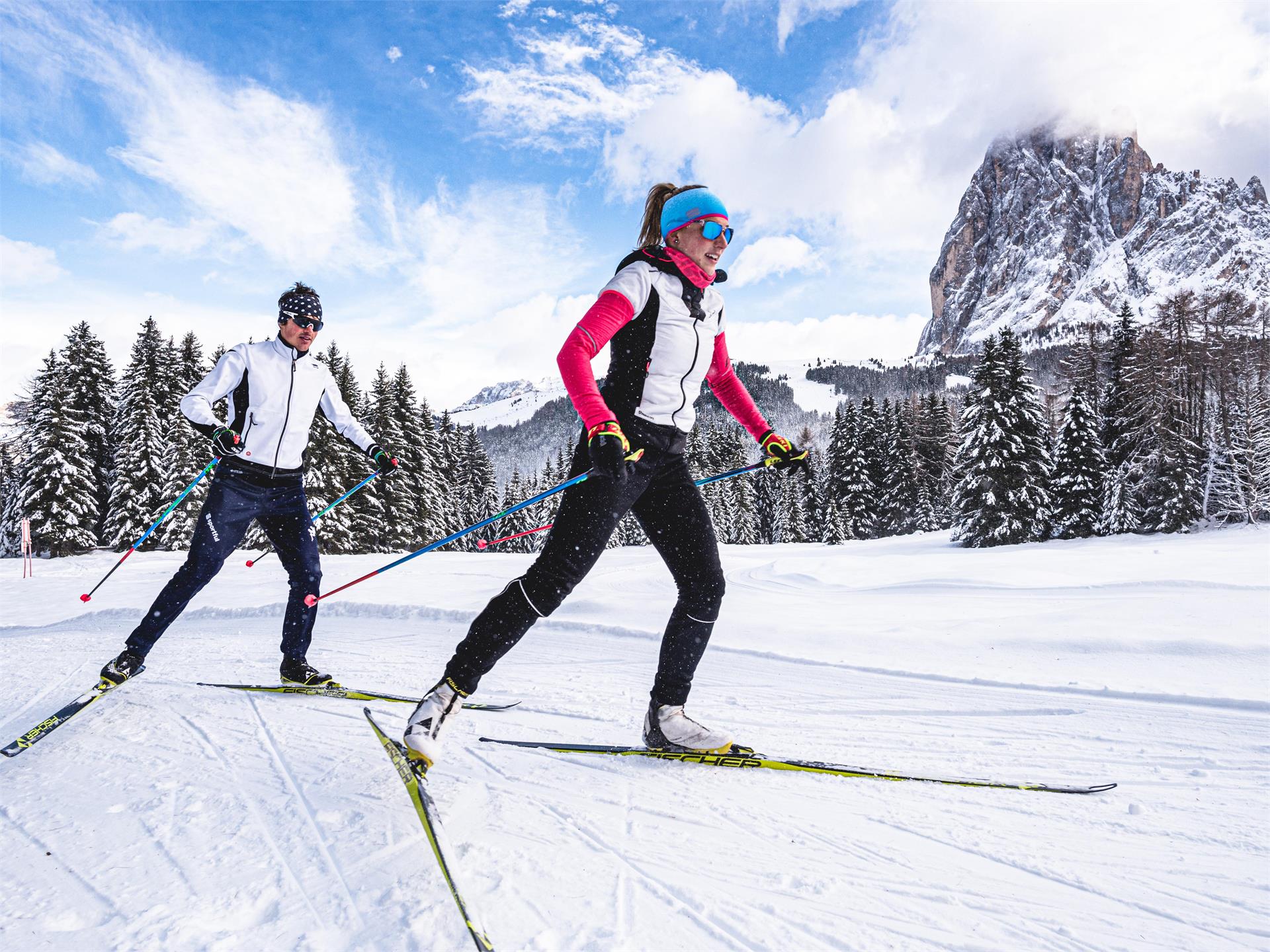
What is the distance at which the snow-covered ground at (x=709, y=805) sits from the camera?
1.65 metres

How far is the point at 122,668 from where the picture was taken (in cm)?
382

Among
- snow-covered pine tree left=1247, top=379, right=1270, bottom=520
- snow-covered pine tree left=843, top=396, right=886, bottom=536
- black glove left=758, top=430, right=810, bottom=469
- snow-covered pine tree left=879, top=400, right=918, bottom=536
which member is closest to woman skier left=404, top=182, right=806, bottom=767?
black glove left=758, top=430, right=810, bottom=469

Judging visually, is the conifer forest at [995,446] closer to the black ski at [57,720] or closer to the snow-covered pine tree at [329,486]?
the snow-covered pine tree at [329,486]

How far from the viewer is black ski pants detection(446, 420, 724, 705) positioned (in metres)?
2.54

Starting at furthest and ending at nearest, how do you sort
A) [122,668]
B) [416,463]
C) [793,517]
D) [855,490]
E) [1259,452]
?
[793,517]
[855,490]
[416,463]
[1259,452]
[122,668]

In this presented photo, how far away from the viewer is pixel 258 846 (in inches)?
79.4

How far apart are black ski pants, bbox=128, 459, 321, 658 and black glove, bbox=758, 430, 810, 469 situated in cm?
273

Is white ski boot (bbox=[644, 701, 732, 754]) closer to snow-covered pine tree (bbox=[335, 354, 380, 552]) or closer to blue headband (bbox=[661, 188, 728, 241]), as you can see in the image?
blue headband (bbox=[661, 188, 728, 241])

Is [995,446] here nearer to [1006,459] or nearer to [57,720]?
[1006,459]

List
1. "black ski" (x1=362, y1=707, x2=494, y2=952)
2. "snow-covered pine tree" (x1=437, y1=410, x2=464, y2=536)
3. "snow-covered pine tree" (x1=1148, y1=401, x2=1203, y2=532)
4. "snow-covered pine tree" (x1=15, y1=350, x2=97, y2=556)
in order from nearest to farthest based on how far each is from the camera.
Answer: "black ski" (x1=362, y1=707, x2=494, y2=952)
"snow-covered pine tree" (x1=1148, y1=401, x2=1203, y2=532)
"snow-covered pine tree" (x1=15, y1=350, x2=97, y2=556)
"snow-covered pine tree" (x1=437, y1=410, x2=464, y2=536)

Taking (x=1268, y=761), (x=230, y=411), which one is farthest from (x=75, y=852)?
(x=1268, y=761)

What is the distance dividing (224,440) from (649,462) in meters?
2.55

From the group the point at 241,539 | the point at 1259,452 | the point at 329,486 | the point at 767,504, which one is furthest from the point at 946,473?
the point at 241,539

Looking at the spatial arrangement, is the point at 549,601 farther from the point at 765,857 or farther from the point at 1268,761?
the point at 1268,761
